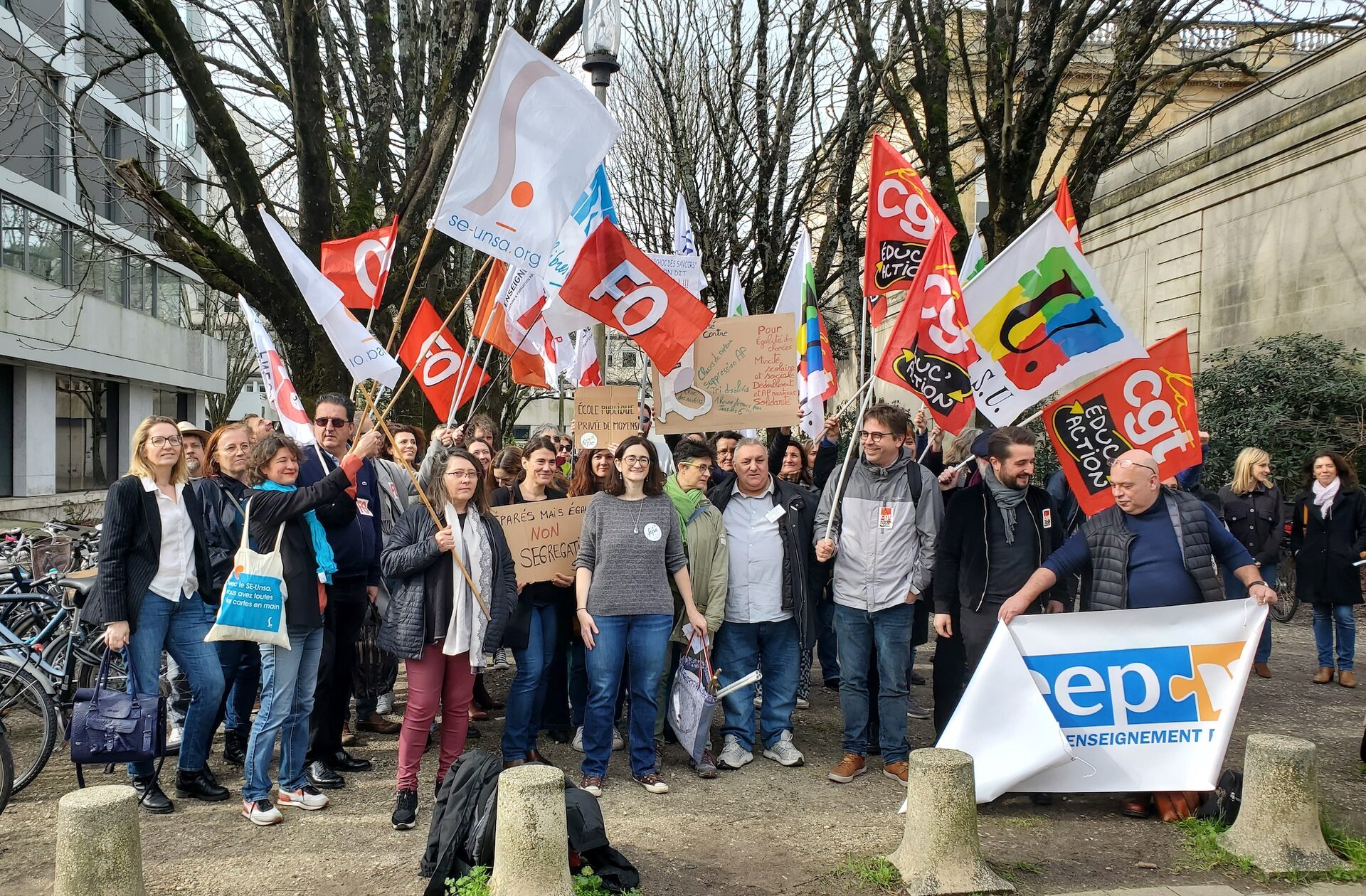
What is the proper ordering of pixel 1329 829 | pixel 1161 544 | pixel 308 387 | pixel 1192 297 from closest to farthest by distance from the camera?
1. pixel 1329 829
2. pixel 1161 544
3. pixel 308 387
4. pixel 1192 297

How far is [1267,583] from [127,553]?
26.8ft

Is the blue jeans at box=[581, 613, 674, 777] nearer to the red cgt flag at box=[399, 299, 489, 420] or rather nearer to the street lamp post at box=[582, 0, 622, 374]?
the red cgt flag at box=[399, 299, 489, 420]

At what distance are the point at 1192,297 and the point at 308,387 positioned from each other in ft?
46.3

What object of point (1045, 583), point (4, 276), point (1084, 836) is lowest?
point (1084, 836)

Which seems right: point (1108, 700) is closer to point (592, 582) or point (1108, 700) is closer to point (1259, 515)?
point (592, 582)

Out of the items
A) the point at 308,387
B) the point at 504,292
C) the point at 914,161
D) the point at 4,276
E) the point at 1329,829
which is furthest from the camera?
A: the point at 4,276

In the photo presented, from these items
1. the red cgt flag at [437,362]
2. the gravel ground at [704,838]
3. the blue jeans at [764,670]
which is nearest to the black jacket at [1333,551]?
the gravel ground at [704,838]

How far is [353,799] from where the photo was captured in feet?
16.9

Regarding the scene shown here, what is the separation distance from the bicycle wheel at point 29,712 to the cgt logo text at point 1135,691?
16.8 ft

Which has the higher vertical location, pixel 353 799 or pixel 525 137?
pixel 525 137

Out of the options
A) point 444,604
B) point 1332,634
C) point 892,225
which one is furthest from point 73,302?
point 1332,634

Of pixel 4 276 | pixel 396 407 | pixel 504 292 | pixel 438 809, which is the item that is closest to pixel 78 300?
pixel 4 276

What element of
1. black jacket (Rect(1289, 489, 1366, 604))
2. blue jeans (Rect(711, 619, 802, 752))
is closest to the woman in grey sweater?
blue jeans (Rect(711, 619, 802, 752))

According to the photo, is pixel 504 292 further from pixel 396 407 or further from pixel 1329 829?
pixel 1329 829
